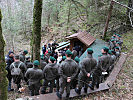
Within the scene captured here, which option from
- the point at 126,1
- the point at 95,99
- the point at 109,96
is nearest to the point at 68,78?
the point at 95,99

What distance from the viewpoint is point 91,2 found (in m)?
15.1

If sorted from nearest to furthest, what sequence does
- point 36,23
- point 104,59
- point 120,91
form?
point 36,23 → point 120,91 → point 104,59

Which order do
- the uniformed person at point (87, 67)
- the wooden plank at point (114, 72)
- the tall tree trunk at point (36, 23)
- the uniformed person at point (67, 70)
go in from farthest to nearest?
the wooden plank at point (114, 72) → the tall tree trunk at point (36, 23) → the uniformed person at point (87, 67) → the uniformed person at point (67, 70)

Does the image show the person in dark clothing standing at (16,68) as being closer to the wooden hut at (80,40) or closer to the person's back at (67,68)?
the person's back at (67,68)

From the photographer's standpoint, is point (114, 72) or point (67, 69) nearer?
point (67, 69)

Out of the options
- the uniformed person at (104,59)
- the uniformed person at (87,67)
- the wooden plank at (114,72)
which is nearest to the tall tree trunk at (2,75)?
the uniformed person at (87,67)

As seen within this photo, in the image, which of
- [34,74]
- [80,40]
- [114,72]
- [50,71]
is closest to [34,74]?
[34,74]

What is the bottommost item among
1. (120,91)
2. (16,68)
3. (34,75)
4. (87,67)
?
(120,91)

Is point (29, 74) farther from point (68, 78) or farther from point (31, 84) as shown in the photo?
point (68, 78)

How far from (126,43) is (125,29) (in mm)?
4497

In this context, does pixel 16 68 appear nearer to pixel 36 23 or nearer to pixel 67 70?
pixel 36 23

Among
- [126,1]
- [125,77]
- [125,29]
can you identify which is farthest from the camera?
[125,29]

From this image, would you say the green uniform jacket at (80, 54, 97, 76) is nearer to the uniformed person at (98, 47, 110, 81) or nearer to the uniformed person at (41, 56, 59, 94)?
the uniformed person at (98, 47, 110, 81)

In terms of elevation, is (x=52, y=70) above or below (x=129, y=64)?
above
